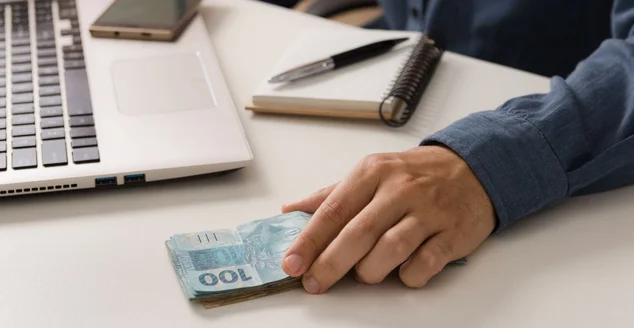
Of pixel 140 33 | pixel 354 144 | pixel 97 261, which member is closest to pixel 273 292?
pixel 97 261

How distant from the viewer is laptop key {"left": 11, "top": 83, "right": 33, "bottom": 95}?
89cm

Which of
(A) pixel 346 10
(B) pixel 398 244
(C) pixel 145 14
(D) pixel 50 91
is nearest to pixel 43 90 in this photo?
(D) pixel 50 91

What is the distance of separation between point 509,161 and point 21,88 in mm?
518

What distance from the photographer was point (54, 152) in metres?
0.77

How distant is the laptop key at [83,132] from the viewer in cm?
81

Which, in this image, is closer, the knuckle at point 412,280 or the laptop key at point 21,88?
the knuckle at point 412,280

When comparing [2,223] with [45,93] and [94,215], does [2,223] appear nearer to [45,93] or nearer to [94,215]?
[94,215]

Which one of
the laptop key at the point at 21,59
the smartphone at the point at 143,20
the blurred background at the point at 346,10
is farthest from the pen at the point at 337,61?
the blurred background at the point at 346,10

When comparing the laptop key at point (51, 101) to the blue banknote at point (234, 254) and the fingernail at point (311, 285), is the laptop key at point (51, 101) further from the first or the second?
the fingernail at point (311, 285)

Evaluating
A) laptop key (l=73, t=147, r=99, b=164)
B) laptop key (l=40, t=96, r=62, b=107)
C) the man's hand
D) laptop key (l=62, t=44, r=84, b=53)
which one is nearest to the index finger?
the man's hand

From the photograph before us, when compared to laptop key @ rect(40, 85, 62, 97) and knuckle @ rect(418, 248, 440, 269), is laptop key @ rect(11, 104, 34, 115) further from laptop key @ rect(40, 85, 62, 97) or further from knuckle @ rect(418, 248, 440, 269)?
knuckle @ rect(418, 248, 440, 269)

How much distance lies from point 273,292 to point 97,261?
149 millimetres

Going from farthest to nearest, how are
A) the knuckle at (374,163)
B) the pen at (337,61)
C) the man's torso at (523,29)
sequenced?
the man's torso at (523,29) → the pen at (337,61) → the knuckle at (374,163)

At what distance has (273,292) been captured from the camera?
667mm
